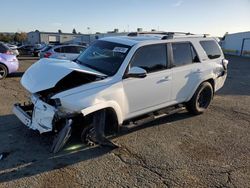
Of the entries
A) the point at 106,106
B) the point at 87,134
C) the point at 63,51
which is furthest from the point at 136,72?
the point at 63,51

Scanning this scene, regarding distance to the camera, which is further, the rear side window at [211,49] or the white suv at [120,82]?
the rear side window at [211,49]

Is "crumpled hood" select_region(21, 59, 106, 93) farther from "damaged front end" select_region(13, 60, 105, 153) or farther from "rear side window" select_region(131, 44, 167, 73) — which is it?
"rear side window" select_region(131, 44, 167, 73)

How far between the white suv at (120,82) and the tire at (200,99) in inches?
0.9

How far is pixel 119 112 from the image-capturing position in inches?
195

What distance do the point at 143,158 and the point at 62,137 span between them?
133 cm

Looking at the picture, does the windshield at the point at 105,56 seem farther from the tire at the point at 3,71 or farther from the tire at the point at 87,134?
the tire at the point at 3,71

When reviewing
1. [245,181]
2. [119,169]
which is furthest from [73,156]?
[245,181]

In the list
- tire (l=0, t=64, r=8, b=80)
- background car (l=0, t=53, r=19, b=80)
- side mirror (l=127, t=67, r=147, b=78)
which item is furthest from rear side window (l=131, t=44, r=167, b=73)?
tire (l=0, t=64, r=8, b=80)

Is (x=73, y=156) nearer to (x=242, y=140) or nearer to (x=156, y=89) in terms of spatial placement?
(x=156, y=89)

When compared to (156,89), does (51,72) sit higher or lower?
higher

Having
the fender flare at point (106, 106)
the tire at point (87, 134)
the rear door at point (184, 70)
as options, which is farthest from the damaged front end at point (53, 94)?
the rear door at point (184, 70)

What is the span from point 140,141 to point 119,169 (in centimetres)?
112

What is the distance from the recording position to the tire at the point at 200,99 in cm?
668

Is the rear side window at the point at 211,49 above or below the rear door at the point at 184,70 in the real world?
above
